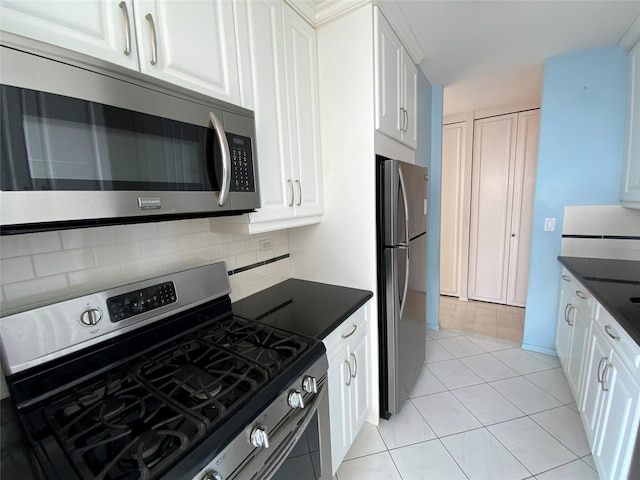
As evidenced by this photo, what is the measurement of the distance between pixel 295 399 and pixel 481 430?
147cm

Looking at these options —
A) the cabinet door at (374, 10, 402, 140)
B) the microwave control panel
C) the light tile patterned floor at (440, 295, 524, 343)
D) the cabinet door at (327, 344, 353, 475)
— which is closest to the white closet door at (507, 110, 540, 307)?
the light tile patterned floor at (440, 295, 524, 343)

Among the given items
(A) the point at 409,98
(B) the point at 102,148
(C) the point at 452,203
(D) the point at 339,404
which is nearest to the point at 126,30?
(B) the point at 102,148

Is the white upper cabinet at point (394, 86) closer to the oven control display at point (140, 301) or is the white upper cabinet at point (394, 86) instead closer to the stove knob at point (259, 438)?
the oven control display at point (140, 301)

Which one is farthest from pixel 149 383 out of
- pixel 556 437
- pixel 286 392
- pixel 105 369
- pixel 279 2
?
pixel 556 437

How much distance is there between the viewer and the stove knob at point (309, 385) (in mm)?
971

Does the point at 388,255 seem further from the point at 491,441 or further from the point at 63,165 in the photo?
the point at 63,165

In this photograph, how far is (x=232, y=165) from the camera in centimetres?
102

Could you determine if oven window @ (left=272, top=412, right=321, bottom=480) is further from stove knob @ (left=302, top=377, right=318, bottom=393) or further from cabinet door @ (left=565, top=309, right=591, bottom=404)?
cabinet door @ (left=565, top=309, right=591, bottom=404)

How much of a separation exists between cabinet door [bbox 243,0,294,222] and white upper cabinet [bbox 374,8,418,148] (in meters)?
0.50

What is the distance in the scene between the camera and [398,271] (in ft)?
5.26

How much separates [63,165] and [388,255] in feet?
4.51

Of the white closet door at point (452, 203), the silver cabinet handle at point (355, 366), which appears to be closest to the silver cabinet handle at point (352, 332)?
the silver cabinet handle at point (355, 366)

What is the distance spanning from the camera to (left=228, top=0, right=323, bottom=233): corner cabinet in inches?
47.7

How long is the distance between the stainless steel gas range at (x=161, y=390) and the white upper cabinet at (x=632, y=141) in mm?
2341
